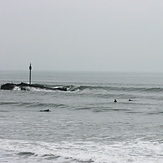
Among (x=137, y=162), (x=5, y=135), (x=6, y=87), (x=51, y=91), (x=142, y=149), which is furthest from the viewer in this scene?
(x=6, y=87)

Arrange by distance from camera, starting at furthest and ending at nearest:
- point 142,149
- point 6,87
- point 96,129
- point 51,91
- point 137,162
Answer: point 6,87 < point 51,91 < point 96,129 < point 142,149 < point 137,162

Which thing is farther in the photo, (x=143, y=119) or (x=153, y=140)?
(x=143, y=119)

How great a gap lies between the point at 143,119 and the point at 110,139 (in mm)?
10287

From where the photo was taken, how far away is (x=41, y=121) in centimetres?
2797

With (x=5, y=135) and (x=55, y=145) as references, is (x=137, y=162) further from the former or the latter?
(x=5, y=135)

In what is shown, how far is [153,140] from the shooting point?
20172 millimetres

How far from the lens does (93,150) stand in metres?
17.3

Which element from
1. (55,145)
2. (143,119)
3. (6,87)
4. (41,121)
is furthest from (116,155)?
(6,87)

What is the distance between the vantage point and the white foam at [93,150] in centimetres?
1559

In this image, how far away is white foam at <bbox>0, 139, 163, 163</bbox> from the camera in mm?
15591

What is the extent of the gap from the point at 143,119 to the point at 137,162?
15.6 m

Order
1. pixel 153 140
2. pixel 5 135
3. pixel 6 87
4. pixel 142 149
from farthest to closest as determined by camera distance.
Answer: pixel 6 87 < pixel 5 135 < pixel 153 140 < pixel 142 149

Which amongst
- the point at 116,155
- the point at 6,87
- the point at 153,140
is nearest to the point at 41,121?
the point at 153,140

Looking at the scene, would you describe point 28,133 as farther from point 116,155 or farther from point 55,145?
point 116,155
